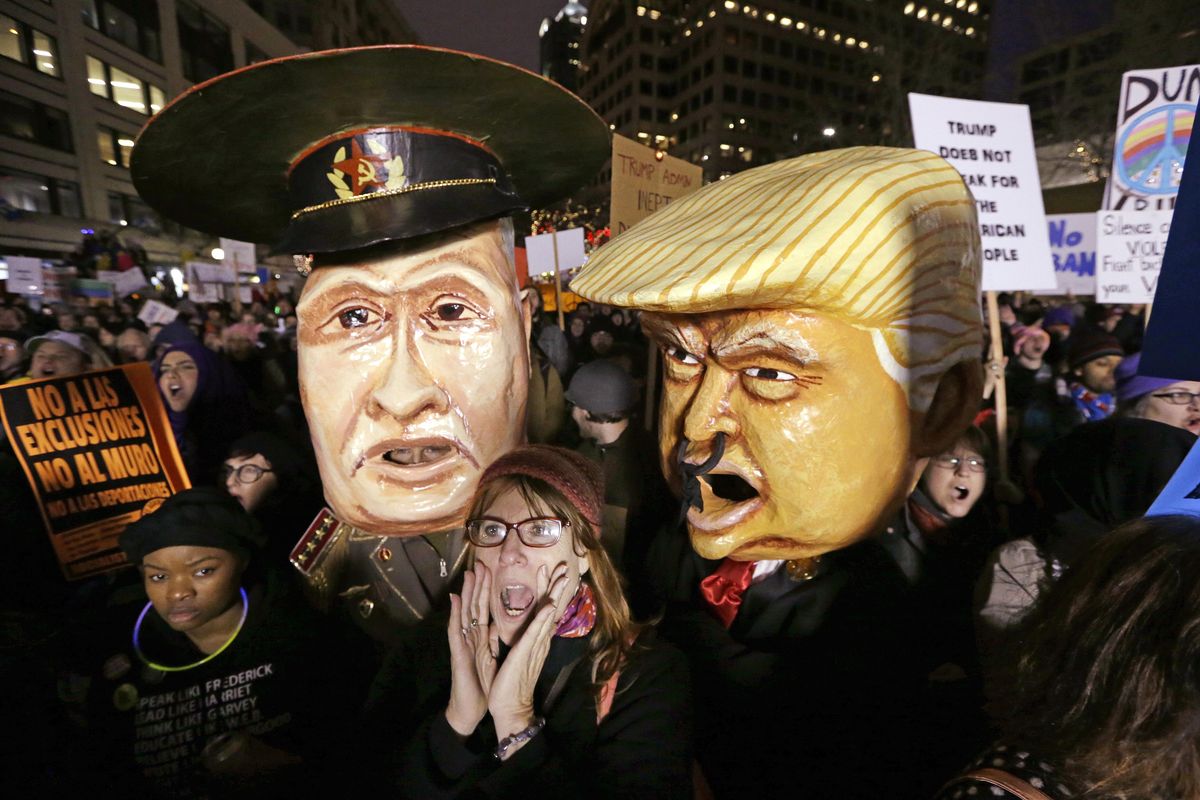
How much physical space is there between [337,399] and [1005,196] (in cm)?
295

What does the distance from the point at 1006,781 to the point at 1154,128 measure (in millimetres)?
3861

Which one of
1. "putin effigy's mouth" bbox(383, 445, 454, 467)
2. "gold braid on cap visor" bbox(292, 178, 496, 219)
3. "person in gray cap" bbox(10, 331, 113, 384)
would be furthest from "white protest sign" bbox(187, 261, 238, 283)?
"putin effigy's mouth" bbox(383, 445, 454, 467)

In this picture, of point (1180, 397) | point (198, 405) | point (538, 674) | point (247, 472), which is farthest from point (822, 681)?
point (198, 405)

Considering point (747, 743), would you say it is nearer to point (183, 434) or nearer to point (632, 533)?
point (632, 533)

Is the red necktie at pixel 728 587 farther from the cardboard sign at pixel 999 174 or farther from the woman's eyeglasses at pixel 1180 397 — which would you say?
the woman's eyeglasses at pixel 1180 397

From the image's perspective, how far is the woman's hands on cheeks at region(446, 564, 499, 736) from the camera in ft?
4.59

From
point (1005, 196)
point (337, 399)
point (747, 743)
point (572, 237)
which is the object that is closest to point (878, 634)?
point (747, 743)

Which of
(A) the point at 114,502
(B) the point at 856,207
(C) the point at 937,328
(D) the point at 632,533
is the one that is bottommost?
(D) the point at 632,533

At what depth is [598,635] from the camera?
62.2 inches

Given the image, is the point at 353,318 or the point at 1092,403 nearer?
the point at 353,318

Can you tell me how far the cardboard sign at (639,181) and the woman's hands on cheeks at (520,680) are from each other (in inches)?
98.7

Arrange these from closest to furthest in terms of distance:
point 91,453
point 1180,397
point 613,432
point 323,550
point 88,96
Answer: point 323,550, point 1180,397, point 91,453, point 613,432, point 88,96

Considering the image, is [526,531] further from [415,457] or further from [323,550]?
[323,550]

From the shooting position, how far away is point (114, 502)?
2.66m
